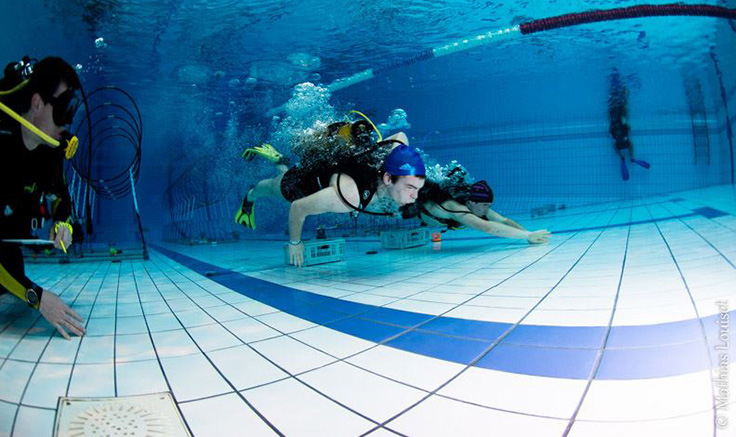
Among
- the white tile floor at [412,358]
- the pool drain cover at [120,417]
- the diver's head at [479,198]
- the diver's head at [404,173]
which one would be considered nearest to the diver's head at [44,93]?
the white tile floor at [412,358]

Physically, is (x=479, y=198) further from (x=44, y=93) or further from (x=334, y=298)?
(x=44, y=93)

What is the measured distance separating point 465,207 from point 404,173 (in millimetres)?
2308

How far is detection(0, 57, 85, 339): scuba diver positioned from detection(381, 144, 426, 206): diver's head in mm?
2519

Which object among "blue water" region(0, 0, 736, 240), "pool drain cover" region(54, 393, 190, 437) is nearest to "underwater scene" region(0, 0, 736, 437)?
"pool drain cover" region(54, 393, 190, 437)

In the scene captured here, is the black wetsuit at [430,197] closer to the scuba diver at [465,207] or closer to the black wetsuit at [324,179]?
the scuba diver at [465,207]

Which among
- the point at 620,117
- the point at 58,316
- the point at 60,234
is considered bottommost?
the point at 58,316

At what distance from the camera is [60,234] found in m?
1.87

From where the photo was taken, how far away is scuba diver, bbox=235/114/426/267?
3080 millimetres

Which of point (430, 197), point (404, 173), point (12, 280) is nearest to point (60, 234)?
point (12, 280)

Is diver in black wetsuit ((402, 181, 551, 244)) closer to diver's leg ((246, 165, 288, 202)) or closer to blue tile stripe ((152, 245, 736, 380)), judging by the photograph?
diver's leg ((246, 165, 288, 202))

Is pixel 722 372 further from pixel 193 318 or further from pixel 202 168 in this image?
pixel 202 168

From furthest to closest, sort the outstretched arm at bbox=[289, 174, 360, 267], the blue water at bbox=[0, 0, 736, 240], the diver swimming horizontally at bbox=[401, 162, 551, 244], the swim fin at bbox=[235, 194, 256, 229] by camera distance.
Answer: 1. the blue water at bbox=[0, 0, 736, 240]
2. the swim fin at bbox=[235, 194, 256, 229]
3. the diver swimming horizontally at bbox=[401, 162, 551, 244]
4. the outstretched arm at bbox=[289, 174, 360, 267]

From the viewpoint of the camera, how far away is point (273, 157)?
192 inches

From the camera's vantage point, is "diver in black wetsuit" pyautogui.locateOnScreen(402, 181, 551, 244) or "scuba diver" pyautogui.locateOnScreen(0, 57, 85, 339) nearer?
"scuba diver" pyautogui.locateOnScreen(0, 57, 85, 339)
